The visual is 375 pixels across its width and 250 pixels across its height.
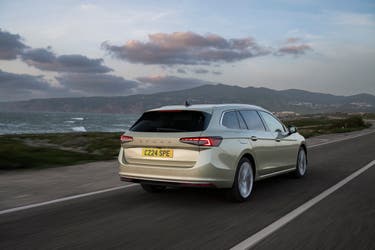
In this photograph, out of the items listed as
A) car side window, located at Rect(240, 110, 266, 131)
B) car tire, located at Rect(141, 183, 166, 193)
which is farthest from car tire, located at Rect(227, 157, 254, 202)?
car tire, located at Rect(141, 183, 166, 193)

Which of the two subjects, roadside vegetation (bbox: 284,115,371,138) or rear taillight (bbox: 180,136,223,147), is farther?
roadside vegetation (bbox: 284,115,371,138)

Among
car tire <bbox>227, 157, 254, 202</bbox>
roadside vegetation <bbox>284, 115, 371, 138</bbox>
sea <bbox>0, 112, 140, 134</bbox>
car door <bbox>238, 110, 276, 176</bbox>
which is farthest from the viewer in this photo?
sea <bbox>0, 112, 140, 134</bbox>

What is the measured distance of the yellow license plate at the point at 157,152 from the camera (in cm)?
666

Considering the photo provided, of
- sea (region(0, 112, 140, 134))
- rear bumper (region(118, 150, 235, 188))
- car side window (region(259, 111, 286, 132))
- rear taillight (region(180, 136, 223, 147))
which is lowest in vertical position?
sea (region(0, 112, 140, 134))

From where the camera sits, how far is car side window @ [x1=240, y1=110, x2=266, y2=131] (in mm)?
7715

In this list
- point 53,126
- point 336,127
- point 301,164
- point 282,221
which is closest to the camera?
point 282,221

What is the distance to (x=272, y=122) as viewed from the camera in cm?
885

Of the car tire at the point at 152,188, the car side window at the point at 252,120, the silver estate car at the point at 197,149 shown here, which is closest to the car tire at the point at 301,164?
the car side window at the point at 252,120

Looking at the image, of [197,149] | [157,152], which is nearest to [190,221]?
[197,149]

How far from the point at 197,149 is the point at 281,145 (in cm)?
282

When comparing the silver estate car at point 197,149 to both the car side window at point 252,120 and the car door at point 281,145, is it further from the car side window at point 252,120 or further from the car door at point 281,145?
the car door at point 281,145

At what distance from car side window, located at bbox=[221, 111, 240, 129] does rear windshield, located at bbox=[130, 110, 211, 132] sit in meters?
0.33

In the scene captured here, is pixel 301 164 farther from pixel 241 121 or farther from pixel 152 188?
pixel 152 188

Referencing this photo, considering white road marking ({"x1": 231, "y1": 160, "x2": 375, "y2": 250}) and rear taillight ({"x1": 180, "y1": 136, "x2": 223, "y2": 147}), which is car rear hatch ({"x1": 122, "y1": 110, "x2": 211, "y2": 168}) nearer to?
rear taillight ({"x1": 180, "y1": 136, "x2": 223, "y2": 147})
